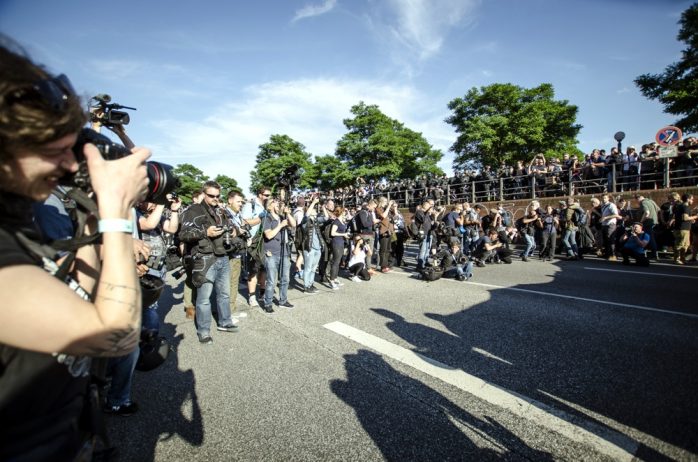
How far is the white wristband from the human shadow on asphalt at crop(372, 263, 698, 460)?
3171 mm

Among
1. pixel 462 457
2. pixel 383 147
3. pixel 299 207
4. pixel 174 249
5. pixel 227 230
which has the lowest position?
pixel 462 457

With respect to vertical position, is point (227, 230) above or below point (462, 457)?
above

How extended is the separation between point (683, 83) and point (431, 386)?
23.4m

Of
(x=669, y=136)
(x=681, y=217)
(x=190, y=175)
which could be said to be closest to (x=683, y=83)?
(x=669, y=136)

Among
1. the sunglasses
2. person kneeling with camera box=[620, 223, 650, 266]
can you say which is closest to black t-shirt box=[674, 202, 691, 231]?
person kneeling with camera box=[620, 223, 650, 266]

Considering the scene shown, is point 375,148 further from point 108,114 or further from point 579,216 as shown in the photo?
point 108,114

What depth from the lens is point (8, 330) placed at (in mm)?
793

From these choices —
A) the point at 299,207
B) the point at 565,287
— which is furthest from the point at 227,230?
the point at 565,287

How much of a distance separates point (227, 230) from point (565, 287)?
6.50 m

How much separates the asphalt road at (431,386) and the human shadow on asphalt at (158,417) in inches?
0.5

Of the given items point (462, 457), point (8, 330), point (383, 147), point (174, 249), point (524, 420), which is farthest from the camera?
point (383, 147)

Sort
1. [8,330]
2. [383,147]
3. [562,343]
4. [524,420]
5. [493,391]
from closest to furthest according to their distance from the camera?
[8,330] → [524,420] → [493,391] → [562,343] → [383,147]

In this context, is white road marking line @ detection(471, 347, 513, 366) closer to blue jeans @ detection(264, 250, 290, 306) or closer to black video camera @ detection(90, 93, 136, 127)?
blue jeans @ detection(264, 250, 290, 306)

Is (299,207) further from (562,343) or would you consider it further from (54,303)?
(54,303)
